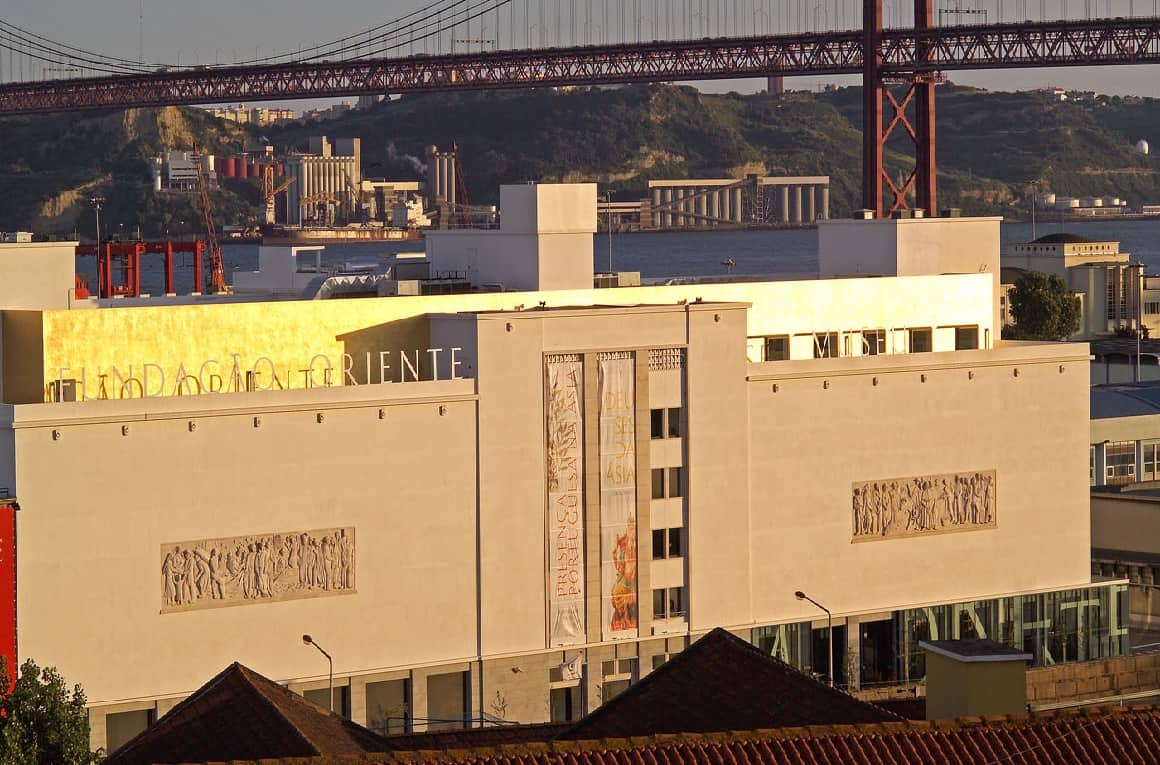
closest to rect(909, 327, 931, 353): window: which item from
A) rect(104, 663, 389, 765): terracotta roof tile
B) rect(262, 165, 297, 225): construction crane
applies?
rect(104, 663, 389, 765): terracotta roof tile

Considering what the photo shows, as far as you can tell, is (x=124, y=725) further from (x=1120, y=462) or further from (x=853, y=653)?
(x=1120, y=462)

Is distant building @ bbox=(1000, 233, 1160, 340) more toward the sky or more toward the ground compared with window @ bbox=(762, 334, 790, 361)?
more toward the sky

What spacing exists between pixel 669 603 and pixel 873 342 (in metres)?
5.50

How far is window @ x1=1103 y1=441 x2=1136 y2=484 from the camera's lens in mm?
39844

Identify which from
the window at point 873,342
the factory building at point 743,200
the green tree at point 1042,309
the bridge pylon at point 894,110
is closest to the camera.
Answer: the window at point 873,342

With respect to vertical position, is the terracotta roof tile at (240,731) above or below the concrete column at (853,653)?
above

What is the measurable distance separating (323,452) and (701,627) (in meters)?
5.13

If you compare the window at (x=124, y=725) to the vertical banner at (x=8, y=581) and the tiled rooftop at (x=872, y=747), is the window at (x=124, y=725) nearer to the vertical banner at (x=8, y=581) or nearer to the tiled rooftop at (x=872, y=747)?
the vertical banner at (x=8, y=581)

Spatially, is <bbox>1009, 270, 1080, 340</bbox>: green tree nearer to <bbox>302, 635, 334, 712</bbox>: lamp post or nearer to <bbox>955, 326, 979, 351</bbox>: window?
<bbox>955, 326, 979, 351</bbox>: window

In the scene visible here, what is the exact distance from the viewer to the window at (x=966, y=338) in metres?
32.5

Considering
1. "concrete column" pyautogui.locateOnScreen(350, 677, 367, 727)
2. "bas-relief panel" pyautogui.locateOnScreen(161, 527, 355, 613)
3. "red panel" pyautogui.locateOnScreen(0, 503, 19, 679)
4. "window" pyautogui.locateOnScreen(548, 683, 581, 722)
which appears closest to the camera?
"red panel" pyautogui.locateOnScreen(0, 503, 19, 679)

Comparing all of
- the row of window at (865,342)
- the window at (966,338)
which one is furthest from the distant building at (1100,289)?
the row of window at (865,342)

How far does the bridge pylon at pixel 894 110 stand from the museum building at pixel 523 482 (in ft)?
106

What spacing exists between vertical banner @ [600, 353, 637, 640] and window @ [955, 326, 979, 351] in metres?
6.55
